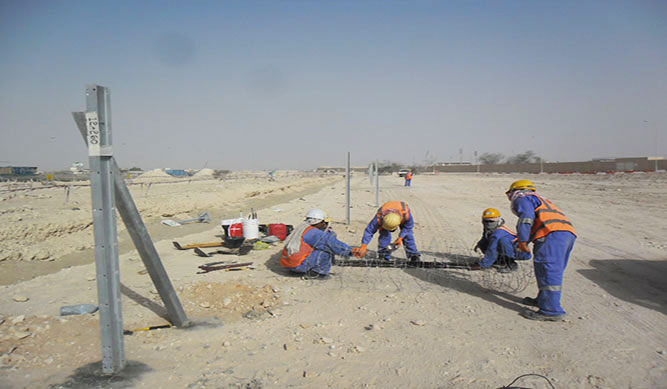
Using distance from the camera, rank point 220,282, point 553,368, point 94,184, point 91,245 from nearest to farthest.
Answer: point 94,184, point 553,368, point 220,282, point 91,245

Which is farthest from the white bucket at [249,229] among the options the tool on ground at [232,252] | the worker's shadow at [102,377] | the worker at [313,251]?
the worker's shadow at [102,377]

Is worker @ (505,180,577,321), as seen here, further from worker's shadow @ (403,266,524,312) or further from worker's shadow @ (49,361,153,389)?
worker's shadow @ (49,361,153,389)

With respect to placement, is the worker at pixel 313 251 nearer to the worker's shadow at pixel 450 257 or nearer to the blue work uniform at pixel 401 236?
the blue work uniform at pixel 401 236

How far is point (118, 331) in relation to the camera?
322cm

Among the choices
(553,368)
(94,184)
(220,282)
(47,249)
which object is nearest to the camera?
(94,184)

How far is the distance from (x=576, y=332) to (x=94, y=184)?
5002 mm

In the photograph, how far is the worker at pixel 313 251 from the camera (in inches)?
233

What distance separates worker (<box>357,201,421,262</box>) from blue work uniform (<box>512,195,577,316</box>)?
2249 millimetres

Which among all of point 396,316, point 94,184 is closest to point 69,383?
point 94,184

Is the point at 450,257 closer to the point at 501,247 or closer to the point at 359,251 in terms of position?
the point at 501,247

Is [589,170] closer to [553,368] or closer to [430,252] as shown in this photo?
[430,252]

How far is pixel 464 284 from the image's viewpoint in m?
6.00

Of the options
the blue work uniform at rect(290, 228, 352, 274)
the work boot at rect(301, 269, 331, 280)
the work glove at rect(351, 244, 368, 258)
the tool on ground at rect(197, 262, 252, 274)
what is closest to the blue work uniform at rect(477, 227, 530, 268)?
the work glove at rect(351, 244, 368, 258)

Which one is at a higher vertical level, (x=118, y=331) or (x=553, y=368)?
(x=118, y=331)
